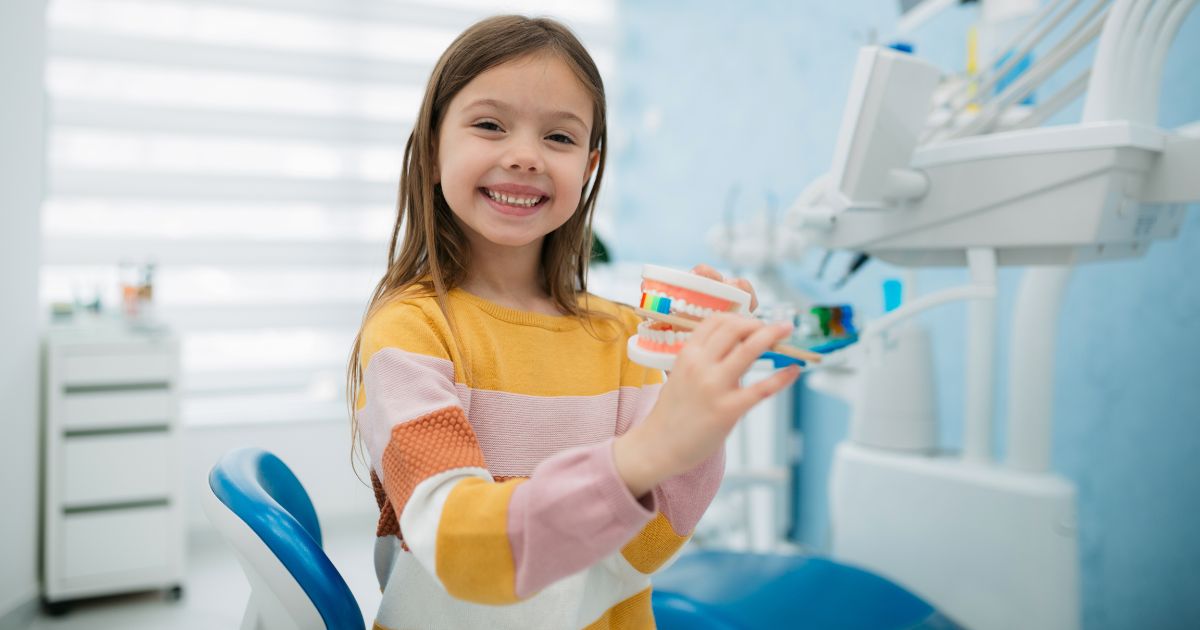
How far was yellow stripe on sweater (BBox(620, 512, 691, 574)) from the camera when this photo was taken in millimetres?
804

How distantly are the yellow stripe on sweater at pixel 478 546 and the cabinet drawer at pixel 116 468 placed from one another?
2.02 metres

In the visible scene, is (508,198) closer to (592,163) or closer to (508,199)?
(508,199)

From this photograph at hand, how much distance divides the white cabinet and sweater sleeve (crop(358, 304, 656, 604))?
1.88m

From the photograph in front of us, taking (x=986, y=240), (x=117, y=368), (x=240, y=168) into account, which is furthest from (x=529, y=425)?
(x=240, y=168)

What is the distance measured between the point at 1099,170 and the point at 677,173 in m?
2.50

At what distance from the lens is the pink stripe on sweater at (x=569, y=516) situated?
51 cm

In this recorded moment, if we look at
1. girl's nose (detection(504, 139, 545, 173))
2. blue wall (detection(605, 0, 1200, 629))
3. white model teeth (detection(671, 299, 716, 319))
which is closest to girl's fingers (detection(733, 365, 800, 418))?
white model teeth (detection(671, 299, 716, 319))

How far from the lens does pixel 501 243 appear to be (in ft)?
2.62

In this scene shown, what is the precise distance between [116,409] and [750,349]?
2203 mm

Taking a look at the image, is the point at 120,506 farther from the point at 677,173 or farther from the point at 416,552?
the point at 677,173

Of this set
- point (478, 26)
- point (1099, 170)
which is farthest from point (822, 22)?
point (478, 26)

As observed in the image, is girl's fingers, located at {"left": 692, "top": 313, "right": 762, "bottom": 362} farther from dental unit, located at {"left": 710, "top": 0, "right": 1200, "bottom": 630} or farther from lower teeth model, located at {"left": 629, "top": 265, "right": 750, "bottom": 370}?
dental unit, located at {"left": 710, "top": 0, "right": 1200, "bottom": 630}

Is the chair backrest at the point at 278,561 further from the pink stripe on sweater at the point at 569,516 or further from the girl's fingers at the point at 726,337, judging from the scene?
the girl's fingers at the point at 726,337

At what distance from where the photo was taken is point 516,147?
736 mm
